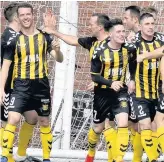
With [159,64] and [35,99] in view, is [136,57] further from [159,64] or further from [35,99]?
[35,99]

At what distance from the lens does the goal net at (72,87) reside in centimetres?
961

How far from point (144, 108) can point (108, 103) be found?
16.7 inches

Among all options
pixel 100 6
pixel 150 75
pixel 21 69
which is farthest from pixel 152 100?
pixel 100 6

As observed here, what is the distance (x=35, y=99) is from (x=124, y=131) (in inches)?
41.0

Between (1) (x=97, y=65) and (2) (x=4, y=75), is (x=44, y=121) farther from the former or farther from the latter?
(1) (x=97, y=65)

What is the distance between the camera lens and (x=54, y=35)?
331 inches

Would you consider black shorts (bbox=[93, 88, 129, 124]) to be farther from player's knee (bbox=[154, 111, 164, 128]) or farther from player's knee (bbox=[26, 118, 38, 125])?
player's knee (bbox=[26, 118, 38, 125])

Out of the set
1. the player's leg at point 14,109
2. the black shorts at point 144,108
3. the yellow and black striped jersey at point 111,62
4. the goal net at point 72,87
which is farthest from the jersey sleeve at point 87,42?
the goal net at point 72,87

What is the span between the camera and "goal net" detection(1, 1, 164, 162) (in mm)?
9609

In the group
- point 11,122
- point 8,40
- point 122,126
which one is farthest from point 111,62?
point 11,122

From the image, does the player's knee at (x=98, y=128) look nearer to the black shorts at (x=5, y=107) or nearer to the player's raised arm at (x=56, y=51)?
the player's raised arm at (x=56, y=51)

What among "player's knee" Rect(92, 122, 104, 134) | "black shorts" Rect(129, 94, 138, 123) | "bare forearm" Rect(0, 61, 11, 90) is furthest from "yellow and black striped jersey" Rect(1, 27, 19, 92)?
"black shorts" Rect(129, 94, 138, 123)

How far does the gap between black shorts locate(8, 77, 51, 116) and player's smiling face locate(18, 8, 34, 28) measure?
61cm

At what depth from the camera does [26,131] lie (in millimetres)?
8312
